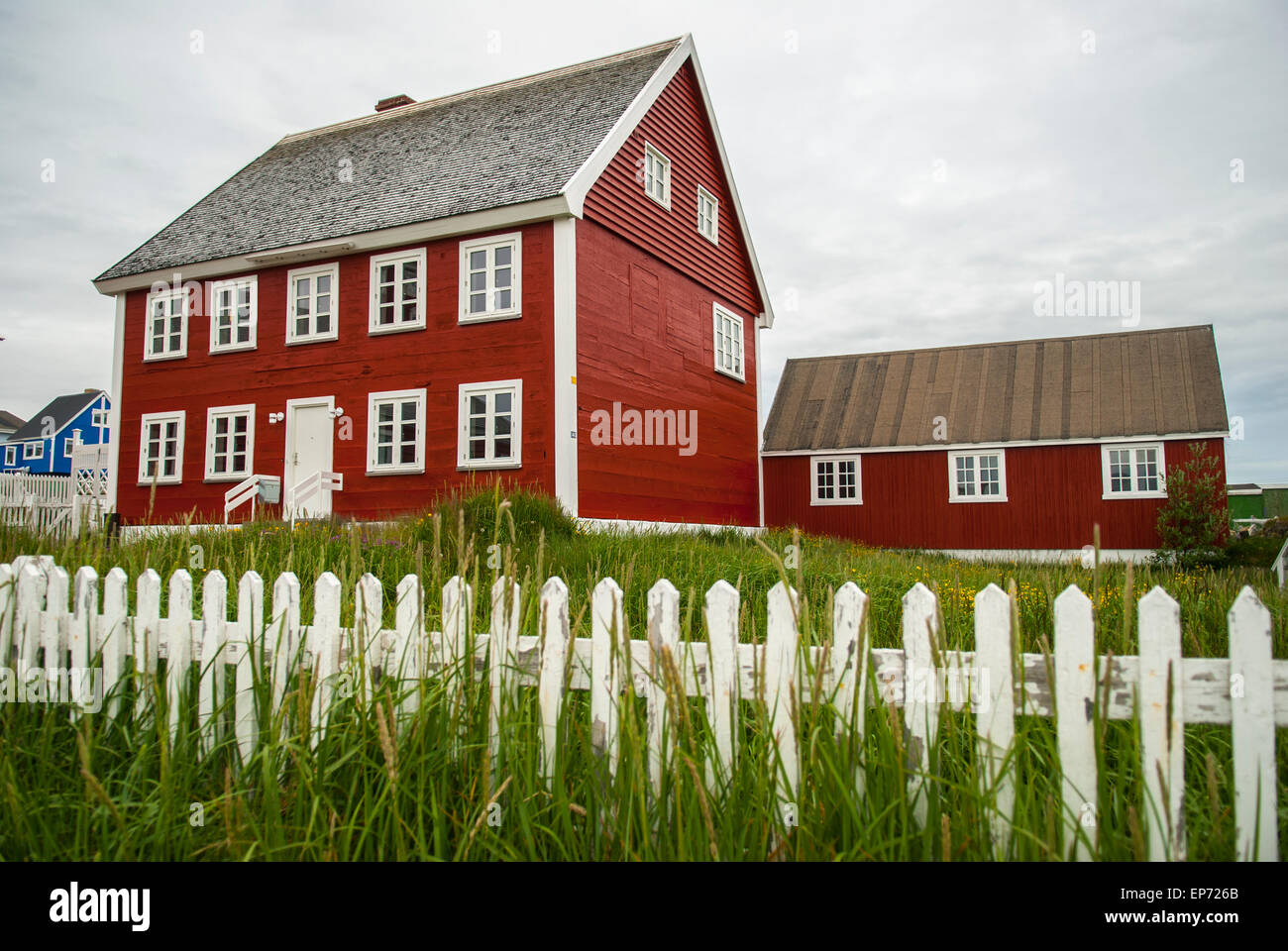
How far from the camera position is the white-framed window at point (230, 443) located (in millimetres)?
15711

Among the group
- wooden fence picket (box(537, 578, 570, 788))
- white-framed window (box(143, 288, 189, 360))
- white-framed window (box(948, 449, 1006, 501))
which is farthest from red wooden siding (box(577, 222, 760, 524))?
wooden fence picket (box(537, 578, 570, 788))

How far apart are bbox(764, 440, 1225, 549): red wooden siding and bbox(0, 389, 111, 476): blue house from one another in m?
52.5

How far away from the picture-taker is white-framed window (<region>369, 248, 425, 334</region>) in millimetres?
14435

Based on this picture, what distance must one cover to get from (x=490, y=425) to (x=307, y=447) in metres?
3.97

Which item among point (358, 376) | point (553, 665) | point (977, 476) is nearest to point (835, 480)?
point (977, 476)

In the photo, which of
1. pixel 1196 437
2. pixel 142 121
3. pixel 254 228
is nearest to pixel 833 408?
pixel 1196 437

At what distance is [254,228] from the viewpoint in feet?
54.4

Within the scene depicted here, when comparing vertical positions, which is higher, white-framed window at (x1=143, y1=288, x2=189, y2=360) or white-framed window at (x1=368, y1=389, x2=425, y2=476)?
white-framed window at (x1=143, y1=288, x2=189, y2=360)

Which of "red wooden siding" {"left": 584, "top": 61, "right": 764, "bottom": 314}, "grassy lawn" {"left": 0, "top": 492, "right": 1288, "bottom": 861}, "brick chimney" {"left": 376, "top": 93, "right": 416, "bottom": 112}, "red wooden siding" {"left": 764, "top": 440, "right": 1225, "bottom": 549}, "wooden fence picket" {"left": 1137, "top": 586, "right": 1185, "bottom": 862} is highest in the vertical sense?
"brick chimney" {"left": 376, "top": 93, "right": 416, "bottom": 112}

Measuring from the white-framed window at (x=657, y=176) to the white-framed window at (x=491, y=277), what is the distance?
3372mm

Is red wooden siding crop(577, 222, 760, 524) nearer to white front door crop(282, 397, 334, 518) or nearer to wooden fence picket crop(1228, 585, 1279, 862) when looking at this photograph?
white front door crop(282, 397, 334, 518)

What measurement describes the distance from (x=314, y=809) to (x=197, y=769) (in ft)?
2.91

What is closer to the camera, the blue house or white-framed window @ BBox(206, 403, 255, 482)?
white-framed window @ BBox(206, 403, 255, 482)
